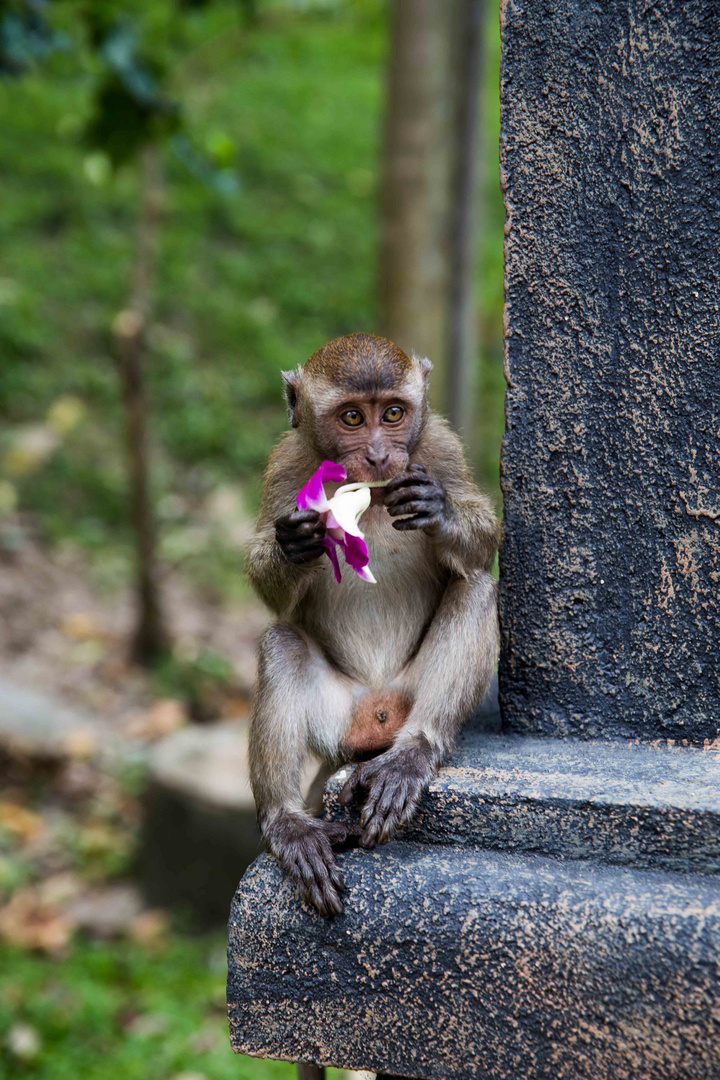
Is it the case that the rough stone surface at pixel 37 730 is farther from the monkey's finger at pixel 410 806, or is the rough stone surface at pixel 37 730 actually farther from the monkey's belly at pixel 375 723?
the monkey's finger at pixel 410 806

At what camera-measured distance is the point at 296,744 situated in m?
2.52

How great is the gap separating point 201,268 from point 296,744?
8456 mm

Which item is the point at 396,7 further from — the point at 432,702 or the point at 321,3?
the point at 432,702

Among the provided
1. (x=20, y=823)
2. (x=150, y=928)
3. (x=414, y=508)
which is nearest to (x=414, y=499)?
(x=414, y=508)

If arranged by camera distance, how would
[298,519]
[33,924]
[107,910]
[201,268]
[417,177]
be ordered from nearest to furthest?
[298,519], [33,924], [107,910], [417,177], [201,268]

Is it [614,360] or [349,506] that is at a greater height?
[614,360]

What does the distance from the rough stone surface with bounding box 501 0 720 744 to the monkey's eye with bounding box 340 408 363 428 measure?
0.45 meters

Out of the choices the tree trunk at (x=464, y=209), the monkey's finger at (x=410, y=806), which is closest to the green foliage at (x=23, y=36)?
the tree trunk at (x=464, y=209)

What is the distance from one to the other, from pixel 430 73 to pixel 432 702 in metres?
4.45

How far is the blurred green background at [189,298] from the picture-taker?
823 cm

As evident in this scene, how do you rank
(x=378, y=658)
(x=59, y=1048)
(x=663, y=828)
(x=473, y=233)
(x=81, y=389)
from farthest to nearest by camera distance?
1. (x=81, y=389)
2. (x=473, y=233)
3. (x=59, y=1048)
4. (x=378, y=658)
5. (x=663, y=828)

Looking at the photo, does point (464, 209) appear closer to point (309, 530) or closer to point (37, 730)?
point (37, 730)

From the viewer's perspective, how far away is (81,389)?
9180 millimetres

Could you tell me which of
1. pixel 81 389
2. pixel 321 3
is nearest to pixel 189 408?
pixel 81 389
